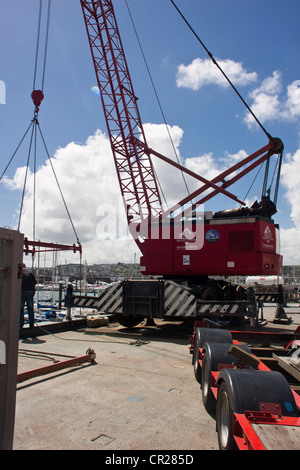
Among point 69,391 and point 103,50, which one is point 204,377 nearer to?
point 69,391

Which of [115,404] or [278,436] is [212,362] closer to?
[115,404]

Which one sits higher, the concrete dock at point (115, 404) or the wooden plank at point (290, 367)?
the wooden plank at point (290, 367)

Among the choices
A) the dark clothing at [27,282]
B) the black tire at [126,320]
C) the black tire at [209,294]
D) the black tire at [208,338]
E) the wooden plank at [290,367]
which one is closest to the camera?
the wooden plank at [290,367]

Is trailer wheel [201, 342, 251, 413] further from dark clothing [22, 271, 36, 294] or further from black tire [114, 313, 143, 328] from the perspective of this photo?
black tire [114, 313, 143, 328]

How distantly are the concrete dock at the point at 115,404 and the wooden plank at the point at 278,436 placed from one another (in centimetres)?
113

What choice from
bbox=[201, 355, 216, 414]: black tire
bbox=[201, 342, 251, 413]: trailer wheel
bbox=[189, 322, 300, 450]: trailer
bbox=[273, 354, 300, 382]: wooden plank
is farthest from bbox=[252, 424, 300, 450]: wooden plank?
bbox=[201, 355, 216, 414]: black tire

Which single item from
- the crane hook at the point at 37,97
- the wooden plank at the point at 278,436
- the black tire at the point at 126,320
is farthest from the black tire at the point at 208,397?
the crane hook at the point at 37,97

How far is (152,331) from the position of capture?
10773 mm

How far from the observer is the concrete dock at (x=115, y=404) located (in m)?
3.53

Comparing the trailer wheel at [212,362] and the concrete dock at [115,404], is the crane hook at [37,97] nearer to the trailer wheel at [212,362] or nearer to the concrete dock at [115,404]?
the concrete dock at [115,404]

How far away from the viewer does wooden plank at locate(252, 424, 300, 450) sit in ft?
7.66

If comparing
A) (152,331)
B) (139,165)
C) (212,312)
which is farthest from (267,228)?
(139,165)

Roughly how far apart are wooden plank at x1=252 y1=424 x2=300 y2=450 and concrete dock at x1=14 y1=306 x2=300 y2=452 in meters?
1.13
